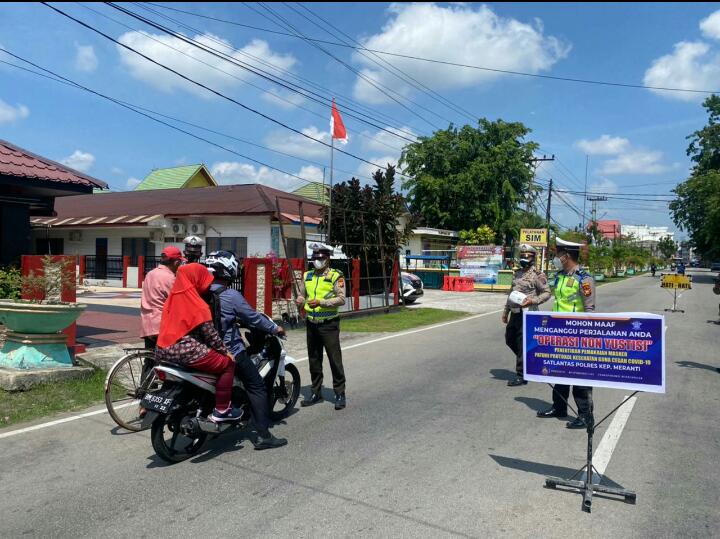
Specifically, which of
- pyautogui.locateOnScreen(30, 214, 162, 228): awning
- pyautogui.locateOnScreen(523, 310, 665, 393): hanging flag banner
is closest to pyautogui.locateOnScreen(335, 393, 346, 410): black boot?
pyautogui.locateOnScreen(523, 310, 665, 393): hanging flag banner

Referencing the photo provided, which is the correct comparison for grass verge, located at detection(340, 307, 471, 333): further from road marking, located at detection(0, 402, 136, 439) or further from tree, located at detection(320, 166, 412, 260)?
road marking, located at detection(0, 402, 136, 439)

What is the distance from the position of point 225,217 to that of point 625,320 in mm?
A: 20633

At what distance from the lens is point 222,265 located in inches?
194

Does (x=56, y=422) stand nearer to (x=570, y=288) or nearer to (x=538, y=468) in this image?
(x=538, y=468)

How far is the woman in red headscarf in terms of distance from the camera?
450 cm

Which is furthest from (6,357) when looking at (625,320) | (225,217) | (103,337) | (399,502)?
(225,217)

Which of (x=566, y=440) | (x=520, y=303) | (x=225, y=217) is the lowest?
(x=566, y=440)

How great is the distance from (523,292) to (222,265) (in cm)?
455

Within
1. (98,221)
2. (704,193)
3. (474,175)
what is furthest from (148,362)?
(704,193)

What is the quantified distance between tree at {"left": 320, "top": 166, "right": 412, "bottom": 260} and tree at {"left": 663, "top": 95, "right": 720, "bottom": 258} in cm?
3968

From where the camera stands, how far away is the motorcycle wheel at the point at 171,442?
4512 millimetres

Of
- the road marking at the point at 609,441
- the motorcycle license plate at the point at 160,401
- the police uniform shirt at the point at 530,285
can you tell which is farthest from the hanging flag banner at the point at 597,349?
the police uniform shirt at the point at 530,285

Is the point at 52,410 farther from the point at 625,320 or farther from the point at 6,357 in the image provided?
the point at 625,320

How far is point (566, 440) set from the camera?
17.4 feet
